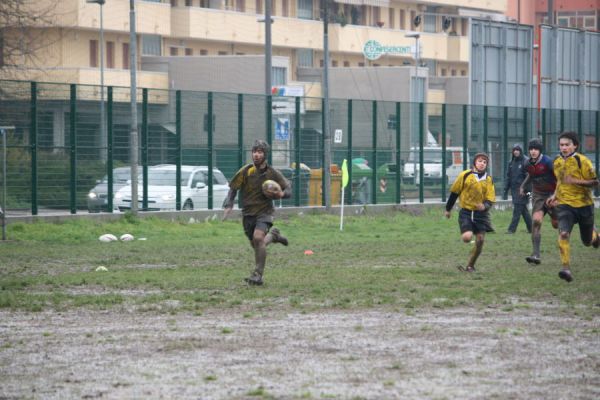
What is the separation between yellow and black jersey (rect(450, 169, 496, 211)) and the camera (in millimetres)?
18203

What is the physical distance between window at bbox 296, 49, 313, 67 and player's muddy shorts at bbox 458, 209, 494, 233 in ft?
196

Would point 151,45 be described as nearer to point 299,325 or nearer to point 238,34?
point 238,34

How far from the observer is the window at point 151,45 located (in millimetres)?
67562

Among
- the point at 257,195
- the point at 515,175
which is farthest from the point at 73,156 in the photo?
the point at 257,195

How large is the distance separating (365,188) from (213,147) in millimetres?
6061

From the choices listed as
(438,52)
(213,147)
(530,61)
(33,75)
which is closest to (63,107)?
(213,147)

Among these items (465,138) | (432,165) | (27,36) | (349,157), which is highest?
(27,36)

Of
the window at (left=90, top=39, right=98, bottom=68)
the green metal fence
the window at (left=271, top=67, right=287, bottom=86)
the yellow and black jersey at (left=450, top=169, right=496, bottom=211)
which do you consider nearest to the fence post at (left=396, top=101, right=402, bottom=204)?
the green metal fence

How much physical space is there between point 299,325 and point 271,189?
13.3 ft

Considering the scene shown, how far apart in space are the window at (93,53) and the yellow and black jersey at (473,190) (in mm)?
48688

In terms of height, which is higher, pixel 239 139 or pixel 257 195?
pixel 239 139

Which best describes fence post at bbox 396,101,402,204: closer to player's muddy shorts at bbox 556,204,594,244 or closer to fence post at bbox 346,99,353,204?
fence post at bbox 346,99,353,204

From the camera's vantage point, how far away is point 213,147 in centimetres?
3244

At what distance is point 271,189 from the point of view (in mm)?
16031
